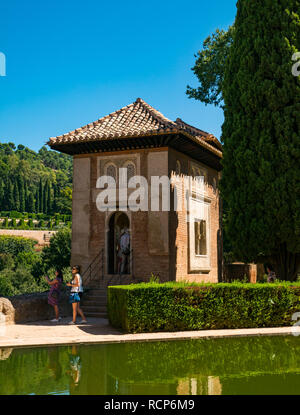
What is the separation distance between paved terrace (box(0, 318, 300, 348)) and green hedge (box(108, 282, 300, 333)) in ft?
1.40

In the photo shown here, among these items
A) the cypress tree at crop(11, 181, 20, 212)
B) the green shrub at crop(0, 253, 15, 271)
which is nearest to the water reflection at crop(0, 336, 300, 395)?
the green shrub at crop(0, 253, 15, 271)

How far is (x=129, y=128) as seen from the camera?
16.0m

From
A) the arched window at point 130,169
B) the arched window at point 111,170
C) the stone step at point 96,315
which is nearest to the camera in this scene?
the stone step at point 96,315

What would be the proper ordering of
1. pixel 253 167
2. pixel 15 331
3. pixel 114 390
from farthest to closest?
pixel 253 167 → pixel 15 331 → pixel 114 390

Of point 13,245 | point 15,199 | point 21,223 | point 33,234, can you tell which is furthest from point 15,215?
point 13,245

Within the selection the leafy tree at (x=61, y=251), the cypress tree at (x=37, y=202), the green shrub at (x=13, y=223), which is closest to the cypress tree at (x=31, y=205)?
the cypress tree at (x=37, y=202)

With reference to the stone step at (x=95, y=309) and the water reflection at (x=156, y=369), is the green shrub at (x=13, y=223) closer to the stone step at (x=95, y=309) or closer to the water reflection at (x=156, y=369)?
the stone step at (x=95, y=309)

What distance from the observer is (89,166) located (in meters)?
16.9

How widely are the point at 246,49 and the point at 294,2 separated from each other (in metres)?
1.99

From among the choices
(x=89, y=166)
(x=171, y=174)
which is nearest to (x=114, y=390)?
(x=171, y=174)

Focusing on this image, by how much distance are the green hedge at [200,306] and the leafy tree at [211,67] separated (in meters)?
12.9

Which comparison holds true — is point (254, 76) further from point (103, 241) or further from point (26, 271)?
point (26, 271)

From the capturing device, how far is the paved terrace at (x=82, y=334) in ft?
31.3

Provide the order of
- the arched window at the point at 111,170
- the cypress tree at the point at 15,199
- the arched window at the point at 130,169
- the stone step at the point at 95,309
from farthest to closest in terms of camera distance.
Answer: the cypress tree at the point at 15,199
the arched window at the point at 111,170
the arched window at the point at 130,169
the stone step at the point at 95,309
